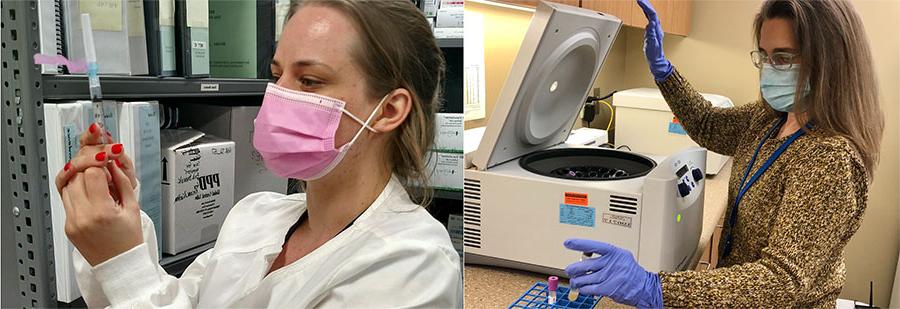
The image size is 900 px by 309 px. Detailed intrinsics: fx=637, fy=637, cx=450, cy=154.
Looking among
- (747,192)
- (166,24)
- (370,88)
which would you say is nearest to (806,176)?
(747,192)

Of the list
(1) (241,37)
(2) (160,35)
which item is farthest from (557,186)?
(2) (160,35)

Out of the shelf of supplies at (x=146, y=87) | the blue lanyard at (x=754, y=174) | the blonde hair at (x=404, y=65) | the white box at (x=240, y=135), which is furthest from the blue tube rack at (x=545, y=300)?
the shelf of supplies at (x=146, y=87)

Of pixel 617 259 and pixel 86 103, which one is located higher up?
pixel 86 103

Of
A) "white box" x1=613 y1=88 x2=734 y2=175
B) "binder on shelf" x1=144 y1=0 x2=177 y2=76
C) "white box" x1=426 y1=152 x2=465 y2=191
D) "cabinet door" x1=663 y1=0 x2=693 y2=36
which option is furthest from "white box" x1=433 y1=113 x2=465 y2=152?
"cabinet door" x1=663 y1=0 x2=693 y2=36

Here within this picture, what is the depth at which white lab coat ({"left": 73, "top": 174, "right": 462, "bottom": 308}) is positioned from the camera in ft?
2.75

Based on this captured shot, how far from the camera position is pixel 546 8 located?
150 cm

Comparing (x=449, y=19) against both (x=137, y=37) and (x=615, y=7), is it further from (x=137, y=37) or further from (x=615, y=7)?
(x=615, y=7)

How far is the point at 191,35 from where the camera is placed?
134 centimetres

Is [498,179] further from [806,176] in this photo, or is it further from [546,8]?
[806,176]

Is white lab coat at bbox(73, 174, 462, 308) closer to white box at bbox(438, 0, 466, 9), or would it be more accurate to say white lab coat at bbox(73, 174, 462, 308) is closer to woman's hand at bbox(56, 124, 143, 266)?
woman's hand at bbox(56, 124, 143, 266)

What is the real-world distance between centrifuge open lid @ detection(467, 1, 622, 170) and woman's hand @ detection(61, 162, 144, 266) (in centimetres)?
98

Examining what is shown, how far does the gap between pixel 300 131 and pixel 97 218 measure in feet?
0.94

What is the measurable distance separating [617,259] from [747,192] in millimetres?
440

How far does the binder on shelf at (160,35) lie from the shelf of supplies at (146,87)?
0.10 ft
